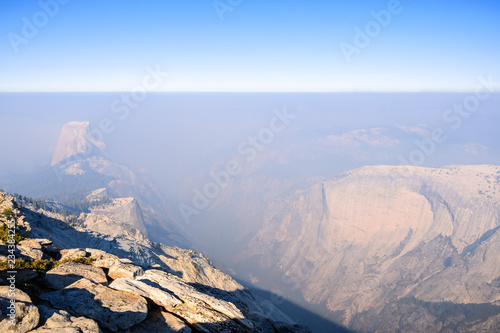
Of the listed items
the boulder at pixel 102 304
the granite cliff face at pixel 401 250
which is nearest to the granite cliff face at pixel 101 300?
the boulder at pixel 102 304

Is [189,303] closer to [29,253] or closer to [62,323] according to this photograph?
[62,323]

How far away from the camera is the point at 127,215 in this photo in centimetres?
12119

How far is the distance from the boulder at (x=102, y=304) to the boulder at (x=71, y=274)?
1044 mm

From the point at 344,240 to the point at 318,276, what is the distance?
28.9 metres

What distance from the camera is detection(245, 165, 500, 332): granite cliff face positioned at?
343 ft

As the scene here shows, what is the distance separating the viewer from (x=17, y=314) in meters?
11.1

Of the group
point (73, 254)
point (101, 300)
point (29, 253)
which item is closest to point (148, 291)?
point (101, 300)

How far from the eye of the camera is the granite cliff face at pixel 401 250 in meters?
105

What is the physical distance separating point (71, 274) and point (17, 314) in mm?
6232

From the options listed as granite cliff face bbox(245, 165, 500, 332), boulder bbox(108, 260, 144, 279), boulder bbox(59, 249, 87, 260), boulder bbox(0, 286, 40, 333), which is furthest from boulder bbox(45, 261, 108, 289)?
granite cliff face bbox(245, 165, 500, 332)

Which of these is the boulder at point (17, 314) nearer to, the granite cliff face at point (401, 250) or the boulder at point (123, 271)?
the boulder at point (123, 271)

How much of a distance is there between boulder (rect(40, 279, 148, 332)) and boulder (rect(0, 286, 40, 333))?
7.60 feet

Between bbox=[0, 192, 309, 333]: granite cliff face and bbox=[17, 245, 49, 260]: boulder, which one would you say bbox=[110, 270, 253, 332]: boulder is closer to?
bbox=[0, 192, 309, 333]: granite cliff face

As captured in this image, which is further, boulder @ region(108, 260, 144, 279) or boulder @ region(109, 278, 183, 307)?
boulder @ region(108, 260, 144, 279)
